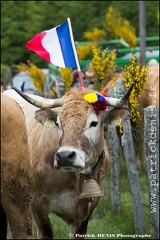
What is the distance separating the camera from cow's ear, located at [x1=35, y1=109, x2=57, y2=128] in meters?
7.92

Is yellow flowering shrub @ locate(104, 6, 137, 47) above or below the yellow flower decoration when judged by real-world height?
above

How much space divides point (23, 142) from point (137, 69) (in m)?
4.71

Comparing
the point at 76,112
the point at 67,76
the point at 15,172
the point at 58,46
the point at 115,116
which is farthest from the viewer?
the point at 67,76

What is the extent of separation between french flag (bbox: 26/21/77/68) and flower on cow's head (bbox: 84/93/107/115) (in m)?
1.06

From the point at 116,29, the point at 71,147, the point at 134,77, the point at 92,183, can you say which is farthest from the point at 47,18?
the point at 71,147

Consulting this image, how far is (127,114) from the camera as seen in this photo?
8047 millimetres

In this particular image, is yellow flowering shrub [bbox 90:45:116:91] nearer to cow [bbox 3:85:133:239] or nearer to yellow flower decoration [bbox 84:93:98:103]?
cow [bbox 3:85:133:239]

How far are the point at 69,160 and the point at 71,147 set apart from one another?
0.23 m

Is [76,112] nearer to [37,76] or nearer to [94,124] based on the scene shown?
[94,124]

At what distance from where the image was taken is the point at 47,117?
7934 mm

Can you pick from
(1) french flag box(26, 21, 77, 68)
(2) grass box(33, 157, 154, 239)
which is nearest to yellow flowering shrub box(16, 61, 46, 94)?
(2) grass box(33, 157, 154, 239)

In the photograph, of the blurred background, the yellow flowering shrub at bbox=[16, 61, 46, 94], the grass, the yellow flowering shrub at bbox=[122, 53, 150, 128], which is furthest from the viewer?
the blurred background

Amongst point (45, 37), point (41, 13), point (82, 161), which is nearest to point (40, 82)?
point (45, 37)

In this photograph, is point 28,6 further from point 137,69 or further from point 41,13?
point 137,69
